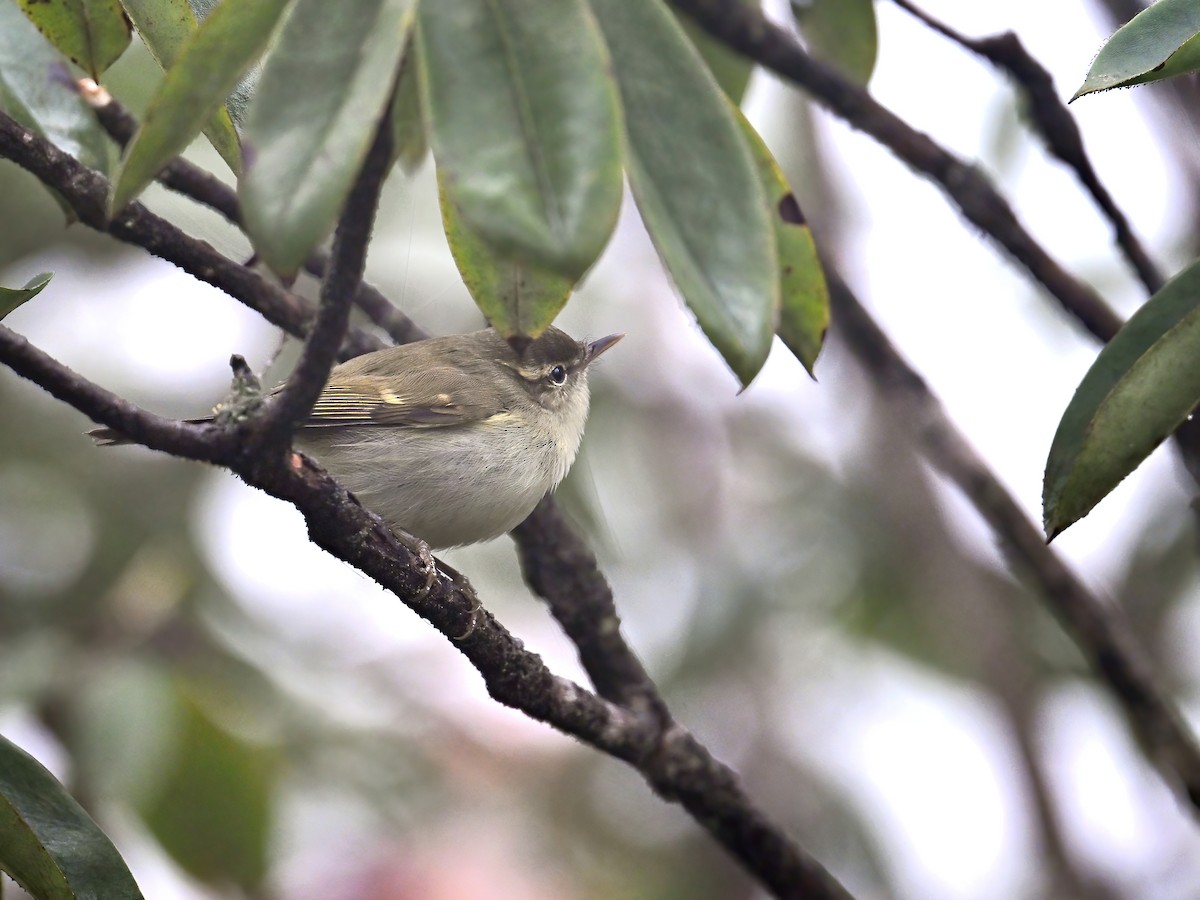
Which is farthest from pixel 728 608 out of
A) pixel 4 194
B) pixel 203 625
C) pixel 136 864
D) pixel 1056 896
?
pixel 4 194

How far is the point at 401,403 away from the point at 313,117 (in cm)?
203

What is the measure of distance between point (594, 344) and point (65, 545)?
1.72m

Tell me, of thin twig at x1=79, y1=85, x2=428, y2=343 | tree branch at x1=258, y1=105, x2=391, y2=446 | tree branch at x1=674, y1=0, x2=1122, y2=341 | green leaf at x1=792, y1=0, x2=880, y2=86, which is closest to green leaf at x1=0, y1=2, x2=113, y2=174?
thin twig at x1=79, y1=85, x2=428, y2=343

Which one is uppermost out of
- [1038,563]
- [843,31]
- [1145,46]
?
[843,31]

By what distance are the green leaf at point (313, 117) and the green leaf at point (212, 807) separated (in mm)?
1810

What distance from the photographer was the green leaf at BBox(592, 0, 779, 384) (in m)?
1.19

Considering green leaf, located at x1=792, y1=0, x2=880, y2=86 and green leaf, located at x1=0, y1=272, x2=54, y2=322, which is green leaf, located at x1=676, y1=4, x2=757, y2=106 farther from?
green leaf, located at x1=0, y1=272, x2=54, y2=322

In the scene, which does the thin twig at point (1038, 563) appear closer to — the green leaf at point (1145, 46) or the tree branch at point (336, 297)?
the green leaf at point (1145, 46)

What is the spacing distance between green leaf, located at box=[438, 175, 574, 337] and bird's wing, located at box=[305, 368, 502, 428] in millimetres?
1553

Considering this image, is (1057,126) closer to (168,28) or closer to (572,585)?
(572,585)

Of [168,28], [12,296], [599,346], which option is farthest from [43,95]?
[599,346]

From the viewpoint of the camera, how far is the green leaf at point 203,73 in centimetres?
112

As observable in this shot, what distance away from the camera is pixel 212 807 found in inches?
102

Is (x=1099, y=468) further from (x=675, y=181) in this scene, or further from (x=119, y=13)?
(x=119, y=13)
